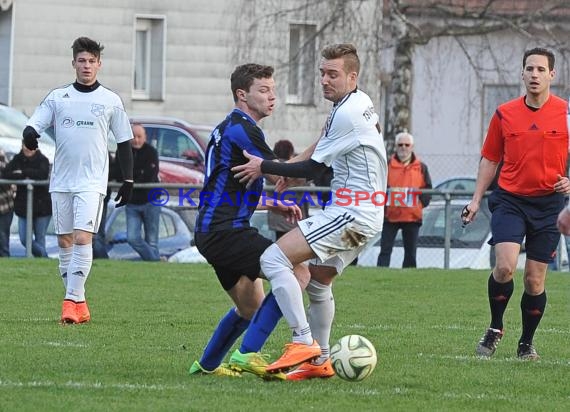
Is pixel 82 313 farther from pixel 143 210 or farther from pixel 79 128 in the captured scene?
pixel 143 210

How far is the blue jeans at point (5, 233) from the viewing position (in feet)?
63.4

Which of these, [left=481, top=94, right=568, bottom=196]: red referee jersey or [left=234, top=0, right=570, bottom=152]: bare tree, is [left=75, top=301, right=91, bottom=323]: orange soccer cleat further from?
[left=234, top=0, right=570, bottom=152]: bare tree

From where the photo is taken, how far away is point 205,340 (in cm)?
1075

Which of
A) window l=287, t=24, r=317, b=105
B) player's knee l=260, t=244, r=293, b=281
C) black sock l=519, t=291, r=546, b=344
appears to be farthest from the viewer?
window l=287, t=24, r=317, b=105

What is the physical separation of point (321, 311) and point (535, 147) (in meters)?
2.15

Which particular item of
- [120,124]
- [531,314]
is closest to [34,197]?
[120,124]

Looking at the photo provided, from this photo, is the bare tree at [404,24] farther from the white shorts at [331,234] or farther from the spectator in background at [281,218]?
the white shorts at [331,234]

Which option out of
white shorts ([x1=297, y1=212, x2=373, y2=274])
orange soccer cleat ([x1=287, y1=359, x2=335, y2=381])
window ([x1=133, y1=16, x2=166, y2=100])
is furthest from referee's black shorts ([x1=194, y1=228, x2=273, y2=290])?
window ([x1=133, y1=16, x2=166, y2=100])

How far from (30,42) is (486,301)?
1910cm

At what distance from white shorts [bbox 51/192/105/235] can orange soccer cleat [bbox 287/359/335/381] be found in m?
3.69

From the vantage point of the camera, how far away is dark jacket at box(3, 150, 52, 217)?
754 inches

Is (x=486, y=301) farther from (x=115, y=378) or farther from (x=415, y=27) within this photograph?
(x=415, y=27)

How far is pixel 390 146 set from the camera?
27.7 m

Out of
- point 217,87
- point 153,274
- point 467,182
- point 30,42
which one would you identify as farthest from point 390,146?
point 153,274
